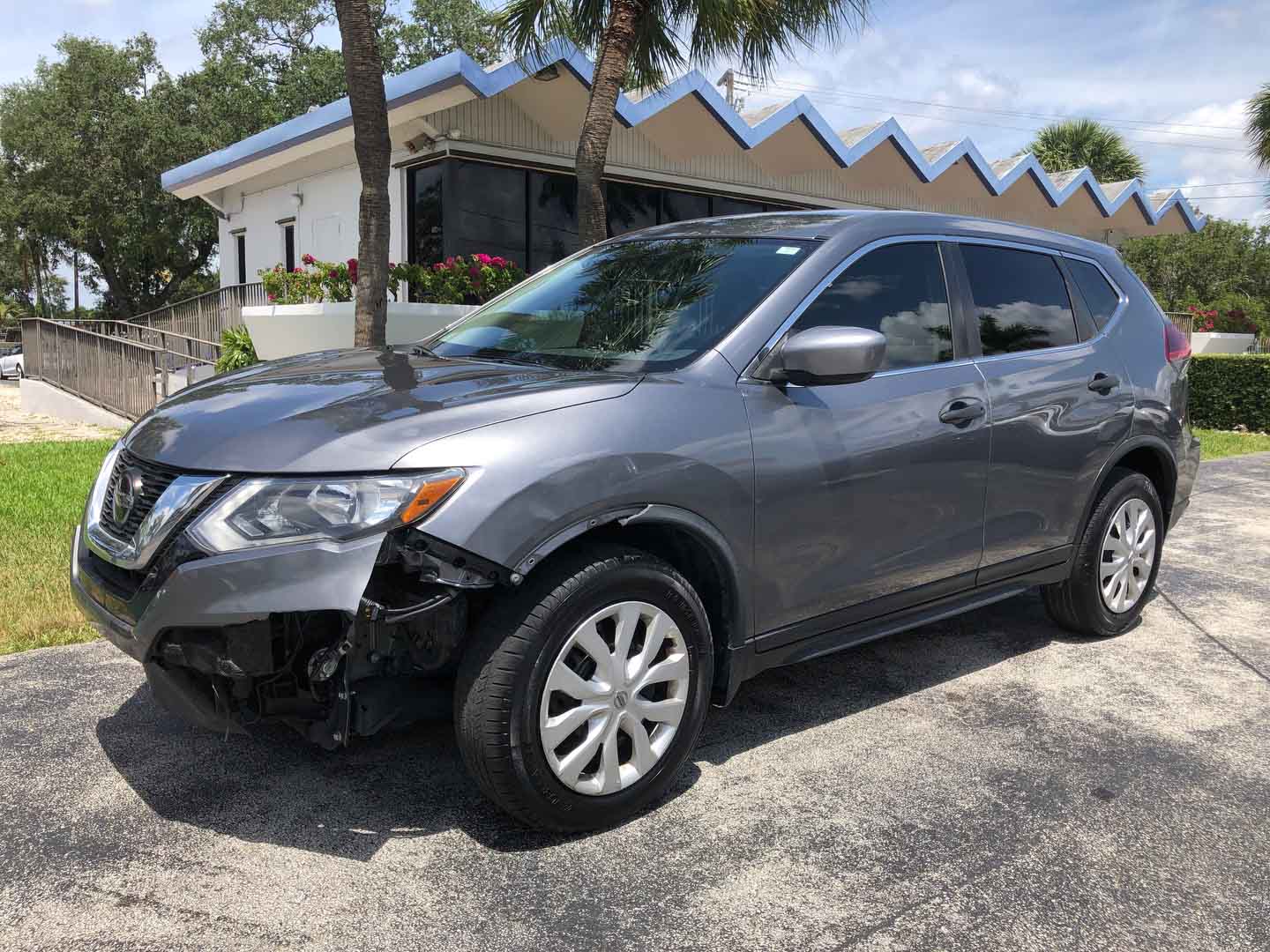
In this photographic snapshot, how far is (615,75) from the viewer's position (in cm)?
988

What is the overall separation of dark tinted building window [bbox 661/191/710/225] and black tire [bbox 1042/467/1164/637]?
41.8 ft

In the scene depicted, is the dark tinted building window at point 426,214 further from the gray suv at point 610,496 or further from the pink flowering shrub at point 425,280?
the gray suv at point 610,496

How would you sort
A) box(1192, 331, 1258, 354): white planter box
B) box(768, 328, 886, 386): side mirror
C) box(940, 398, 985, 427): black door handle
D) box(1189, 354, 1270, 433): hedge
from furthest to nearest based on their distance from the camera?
box(1192, 331, 1258, 354): white planter box → box(1189, 354, 1270, 433): hedge → box(940, 398, 985, 427): black door handle → box(768, 328, 886, 386): side mirror

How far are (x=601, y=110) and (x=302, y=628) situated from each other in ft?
26.3

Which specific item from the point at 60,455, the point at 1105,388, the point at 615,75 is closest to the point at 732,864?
the point at 1105,388

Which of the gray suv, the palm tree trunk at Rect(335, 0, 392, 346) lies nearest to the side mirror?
the gray suv

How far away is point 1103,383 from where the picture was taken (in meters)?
4.66

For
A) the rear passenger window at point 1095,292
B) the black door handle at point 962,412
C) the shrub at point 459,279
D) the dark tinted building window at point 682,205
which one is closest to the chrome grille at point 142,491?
the black door handle at point 962,412

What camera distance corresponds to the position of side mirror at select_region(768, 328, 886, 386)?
329 centimetres

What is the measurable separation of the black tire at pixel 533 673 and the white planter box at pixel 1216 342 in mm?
23792

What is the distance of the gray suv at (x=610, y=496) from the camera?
275 centimetres

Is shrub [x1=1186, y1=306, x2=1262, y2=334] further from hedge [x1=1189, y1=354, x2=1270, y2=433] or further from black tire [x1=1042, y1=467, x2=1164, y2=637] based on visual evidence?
black tire [x1=1042, y1=467, x2=1164, y2=637]

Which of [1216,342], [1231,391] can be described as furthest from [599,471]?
[1216,342]

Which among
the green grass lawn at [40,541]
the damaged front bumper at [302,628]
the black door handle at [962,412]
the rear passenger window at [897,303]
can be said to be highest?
→ the rear passenger window at [897,303]
